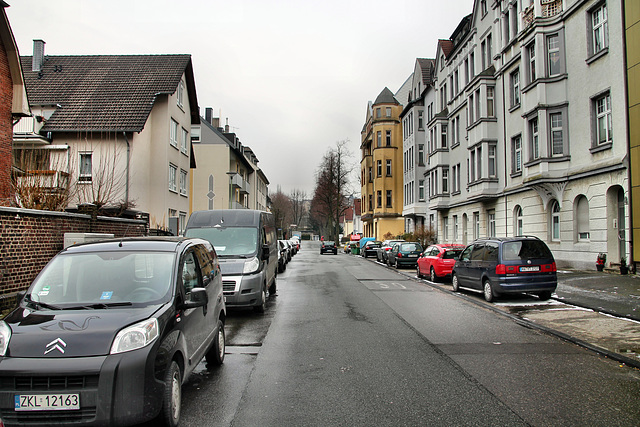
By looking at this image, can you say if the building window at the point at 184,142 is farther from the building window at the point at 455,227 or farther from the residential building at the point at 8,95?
the building window at the point at 455,227

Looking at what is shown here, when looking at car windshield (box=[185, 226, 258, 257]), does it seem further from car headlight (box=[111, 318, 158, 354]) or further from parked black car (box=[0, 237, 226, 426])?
car headlight (box=[111, 318, 158, 354])

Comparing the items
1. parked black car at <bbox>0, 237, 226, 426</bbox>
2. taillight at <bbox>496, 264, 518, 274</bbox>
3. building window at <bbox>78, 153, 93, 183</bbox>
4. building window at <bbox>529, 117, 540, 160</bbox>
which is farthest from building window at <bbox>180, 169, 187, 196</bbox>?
parked black car at <bbox>0, 237, 226, 426</bbox>

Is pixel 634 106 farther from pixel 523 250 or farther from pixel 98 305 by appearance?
pixel 98 305

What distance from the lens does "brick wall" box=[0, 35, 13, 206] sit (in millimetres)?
16094

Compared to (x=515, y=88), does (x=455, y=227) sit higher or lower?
lower

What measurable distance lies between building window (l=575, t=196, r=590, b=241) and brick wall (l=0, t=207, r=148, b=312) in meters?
17.6

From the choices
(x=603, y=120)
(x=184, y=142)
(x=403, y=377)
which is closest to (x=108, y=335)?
(x=403, y=377)

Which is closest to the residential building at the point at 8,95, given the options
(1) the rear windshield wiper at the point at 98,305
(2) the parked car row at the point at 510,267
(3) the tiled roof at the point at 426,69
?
(1) the rear windshield wiper at the point at 98,305

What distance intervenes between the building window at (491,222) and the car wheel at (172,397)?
26.1 meters

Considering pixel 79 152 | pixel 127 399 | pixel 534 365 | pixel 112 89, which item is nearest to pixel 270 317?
pixel 534 365

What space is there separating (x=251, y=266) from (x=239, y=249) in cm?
71

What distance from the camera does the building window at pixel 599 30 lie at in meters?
17.6

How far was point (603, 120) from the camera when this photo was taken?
58.5 feet

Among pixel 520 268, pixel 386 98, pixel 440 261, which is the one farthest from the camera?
pixel 386 98
